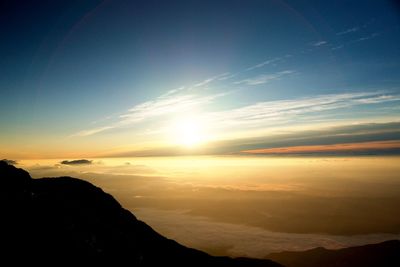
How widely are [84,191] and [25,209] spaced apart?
105ft

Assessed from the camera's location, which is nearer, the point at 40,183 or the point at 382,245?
the point at 40,183

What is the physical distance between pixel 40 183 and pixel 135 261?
105 ft

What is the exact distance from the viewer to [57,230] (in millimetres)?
48094

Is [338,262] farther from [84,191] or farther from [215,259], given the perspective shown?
[84,191]

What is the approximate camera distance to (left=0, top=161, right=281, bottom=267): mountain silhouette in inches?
1640

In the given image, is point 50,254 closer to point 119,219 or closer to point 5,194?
point 5,194

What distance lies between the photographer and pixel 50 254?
43.5 metres

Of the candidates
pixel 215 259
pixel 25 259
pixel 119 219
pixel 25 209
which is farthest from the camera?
pixel 215 259

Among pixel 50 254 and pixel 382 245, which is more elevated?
pixel 50 254

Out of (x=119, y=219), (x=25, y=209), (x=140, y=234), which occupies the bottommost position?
(x=140, y=234)

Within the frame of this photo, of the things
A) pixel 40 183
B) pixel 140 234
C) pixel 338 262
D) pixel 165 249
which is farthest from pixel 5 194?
pixel 338 262

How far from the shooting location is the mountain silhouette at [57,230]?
41.7m

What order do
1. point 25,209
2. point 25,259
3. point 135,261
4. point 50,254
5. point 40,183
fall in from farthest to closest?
point 40,183
point 135,261
point 25,209
point 50,254
point 25,259

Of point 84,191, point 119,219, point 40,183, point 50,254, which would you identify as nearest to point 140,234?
point 119,219
